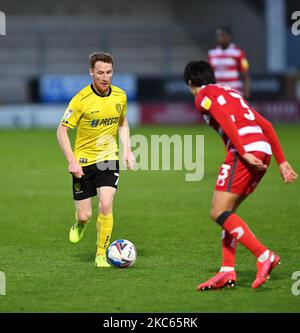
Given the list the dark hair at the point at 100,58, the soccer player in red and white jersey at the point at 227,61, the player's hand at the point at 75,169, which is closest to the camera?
the player's hand at the point at 75,169

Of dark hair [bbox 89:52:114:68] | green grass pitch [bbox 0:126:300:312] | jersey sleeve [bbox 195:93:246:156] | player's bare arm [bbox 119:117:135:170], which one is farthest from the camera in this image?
player's bare arm [bbox 119:117:135:170]

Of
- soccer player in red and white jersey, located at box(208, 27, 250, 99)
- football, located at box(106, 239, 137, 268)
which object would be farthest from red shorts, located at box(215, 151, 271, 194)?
soccer player in red and white jersey, located at box(208, 27, 250, 99)

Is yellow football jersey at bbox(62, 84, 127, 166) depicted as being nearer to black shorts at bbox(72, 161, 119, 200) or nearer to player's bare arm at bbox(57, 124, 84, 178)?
black shorts at bbox(72, 161, 119, 200)

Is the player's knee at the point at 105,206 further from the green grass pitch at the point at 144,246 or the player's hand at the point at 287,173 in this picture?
the player's hand at the point at 287,173

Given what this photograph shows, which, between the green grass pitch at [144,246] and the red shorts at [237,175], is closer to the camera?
the green grass pitch at [144,246]

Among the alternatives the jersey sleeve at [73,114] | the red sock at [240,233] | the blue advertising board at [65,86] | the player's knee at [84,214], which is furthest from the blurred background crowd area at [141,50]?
the red sock at [240,233]

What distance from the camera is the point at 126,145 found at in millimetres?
9023

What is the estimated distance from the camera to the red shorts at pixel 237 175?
24.5 feet

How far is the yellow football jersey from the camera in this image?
894 centimetres

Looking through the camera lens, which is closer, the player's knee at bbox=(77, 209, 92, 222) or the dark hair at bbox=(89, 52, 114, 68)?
the dark hair at bbox=(89, 52, 114, 68)

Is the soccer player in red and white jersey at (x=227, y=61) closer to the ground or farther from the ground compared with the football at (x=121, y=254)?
farther from the ground

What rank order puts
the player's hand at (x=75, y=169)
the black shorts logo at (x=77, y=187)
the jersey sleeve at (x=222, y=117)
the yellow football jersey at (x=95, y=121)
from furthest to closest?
the black shorts logo at (x=77, y=187) → the yellow football jersey at (x=95, y=121) → the player's hand at (x=75, y=169) → the jersey sleeve at (x=222, y=117)

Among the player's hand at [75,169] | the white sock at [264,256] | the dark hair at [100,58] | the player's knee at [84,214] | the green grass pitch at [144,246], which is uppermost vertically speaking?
the dark hair at [100,58]

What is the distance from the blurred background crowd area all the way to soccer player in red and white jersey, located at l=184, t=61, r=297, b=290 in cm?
2031
